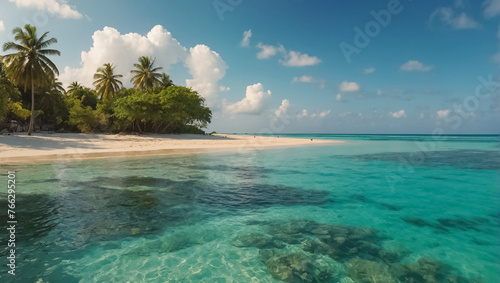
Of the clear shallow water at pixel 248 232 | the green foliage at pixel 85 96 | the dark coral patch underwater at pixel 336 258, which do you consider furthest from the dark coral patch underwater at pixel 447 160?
the green foliage at pixel 85 96

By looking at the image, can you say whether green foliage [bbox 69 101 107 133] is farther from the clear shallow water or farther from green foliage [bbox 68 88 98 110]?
the clear shallow water

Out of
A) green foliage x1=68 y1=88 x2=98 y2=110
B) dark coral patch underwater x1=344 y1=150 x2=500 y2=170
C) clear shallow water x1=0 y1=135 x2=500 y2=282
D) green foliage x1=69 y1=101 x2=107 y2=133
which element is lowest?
clear shallow water x1=0 y1=135 x2=500 y2=282

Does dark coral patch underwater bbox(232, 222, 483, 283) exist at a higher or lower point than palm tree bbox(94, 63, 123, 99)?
lower

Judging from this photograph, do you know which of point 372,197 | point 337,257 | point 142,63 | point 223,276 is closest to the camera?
point 223,276

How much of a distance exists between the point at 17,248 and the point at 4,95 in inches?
1296

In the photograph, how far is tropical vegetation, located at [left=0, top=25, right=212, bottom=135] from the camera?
3216 centimetres

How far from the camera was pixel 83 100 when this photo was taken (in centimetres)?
5209

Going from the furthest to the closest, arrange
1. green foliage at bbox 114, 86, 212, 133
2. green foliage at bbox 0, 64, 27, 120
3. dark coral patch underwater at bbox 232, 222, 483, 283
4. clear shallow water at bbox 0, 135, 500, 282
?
green foliage at bbox 114, 86, 212, 133, green foliage at bbox 0, 64, 27, 120, clear shallow water at bbox 0, 135, 500, 282, dark coral patch underwater at bbox 232, 222, 483, 283

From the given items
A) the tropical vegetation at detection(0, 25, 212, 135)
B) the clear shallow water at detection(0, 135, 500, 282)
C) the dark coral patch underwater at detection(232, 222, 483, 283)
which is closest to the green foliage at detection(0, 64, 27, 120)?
the tropical vegetation at detection(0, 25, 212, 135)

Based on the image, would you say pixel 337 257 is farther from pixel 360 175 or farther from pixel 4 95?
pixel 4 95

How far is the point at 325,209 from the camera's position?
339 inches

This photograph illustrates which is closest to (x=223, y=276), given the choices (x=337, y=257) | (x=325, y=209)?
(x=337, y=257)

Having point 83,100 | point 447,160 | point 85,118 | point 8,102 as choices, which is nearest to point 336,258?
point 447,160

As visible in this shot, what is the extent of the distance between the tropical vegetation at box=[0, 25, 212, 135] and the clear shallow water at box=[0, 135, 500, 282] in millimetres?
29512
